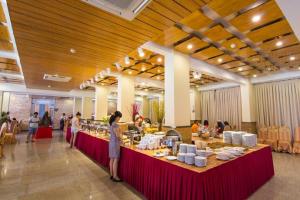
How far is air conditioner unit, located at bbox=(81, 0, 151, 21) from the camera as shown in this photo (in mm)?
2354

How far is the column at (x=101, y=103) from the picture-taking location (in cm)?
950

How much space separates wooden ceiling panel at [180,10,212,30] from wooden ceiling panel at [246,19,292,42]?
127 centimetres

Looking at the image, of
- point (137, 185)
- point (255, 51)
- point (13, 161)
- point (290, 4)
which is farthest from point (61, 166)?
point (255, 51)

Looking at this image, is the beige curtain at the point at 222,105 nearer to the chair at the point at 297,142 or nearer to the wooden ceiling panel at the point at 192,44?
the chair at the point at 297,142

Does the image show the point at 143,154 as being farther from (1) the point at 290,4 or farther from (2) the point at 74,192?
(1) the point at 290,4

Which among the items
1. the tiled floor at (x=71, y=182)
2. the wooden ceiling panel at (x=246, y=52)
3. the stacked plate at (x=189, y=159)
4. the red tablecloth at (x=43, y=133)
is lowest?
the tiled floor at (x=71, y=182)

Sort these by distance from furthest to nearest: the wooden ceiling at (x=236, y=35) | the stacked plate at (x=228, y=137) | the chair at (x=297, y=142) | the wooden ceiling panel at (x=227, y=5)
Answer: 1. the chair at (x=297, y=142)
2. the stacked plate at (x=228, y=137)
3. the wooden ceiling at (x=236, y=35)
4. the wooden ceiling panel at (x=227, y=5)

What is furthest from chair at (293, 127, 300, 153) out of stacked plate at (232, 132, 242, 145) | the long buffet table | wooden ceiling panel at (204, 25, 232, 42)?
wooden ceiling panel at (204, 25, 232, 42)

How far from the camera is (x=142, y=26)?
10.1 feet

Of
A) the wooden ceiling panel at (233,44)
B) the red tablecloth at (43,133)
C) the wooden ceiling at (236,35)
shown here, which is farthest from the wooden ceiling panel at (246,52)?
the red tablecloth at (43,133)

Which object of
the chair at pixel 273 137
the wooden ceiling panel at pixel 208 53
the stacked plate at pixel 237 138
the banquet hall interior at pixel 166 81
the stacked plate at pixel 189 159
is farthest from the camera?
the chair at pixel 273 137

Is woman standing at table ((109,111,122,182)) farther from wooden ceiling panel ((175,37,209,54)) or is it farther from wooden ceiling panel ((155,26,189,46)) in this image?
wooden ceiling panel ((175,37,209,54))

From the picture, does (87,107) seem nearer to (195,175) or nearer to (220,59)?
(220,59)

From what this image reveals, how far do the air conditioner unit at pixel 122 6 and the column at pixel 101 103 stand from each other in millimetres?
7524
